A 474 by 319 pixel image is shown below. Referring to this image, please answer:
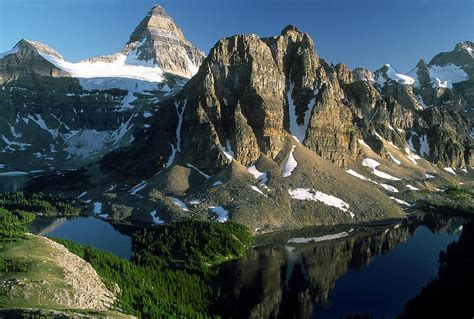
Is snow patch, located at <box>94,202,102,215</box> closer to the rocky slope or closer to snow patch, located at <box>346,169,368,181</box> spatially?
the rocky slope

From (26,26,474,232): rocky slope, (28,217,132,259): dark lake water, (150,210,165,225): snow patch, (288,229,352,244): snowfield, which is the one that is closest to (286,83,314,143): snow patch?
(26,26,474,232): rocky slope

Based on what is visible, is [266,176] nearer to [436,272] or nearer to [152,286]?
[436,272]

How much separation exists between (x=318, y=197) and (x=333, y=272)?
52.8 meters

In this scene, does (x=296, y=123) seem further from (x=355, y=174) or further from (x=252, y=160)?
(x=252, y=160)

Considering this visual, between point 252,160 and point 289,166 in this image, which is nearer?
point 289,166

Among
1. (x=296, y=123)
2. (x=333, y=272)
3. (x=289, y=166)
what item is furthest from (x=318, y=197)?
(x=333, y=272)

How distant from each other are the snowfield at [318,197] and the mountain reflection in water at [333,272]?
1288 cm

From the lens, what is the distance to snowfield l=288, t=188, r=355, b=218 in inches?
5768

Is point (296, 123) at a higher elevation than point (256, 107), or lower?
lower

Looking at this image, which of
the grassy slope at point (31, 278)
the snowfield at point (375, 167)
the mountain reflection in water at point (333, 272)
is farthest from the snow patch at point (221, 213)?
the snowfield at point (375, 167)

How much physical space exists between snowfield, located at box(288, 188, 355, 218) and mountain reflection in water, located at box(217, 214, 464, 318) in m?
12.9

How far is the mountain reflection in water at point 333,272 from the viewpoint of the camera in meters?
78.8

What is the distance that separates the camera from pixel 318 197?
148500 mm

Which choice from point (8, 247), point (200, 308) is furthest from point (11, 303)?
point (200, 308)
